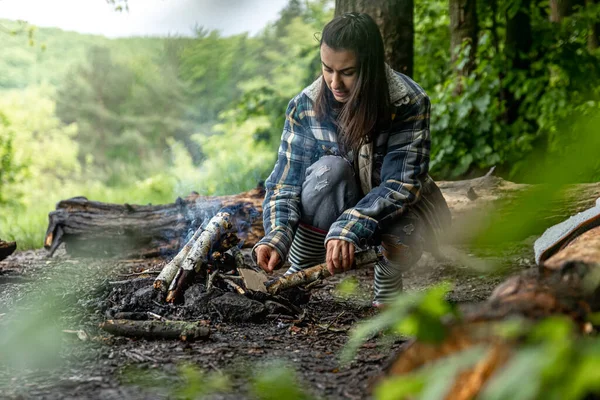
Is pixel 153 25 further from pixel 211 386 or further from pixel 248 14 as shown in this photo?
pixel 211 386

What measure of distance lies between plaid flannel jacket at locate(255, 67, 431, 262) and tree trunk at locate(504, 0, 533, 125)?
316cm

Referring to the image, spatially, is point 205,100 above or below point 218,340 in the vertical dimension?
above

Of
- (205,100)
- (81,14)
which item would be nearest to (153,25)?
(81,14)

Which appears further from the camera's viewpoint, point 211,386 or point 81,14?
point 81,14

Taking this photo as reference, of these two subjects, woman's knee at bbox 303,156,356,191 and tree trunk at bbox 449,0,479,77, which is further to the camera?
tree trunk at bbox 449,0,479,77

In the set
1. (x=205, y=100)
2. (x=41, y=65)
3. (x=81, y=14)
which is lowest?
(x=205, y=100)

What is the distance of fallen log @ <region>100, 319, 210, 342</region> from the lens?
2166mm

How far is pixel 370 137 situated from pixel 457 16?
4.01 metres

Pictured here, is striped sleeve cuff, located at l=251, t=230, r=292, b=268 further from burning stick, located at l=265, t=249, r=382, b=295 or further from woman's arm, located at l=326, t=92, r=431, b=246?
woman's arm, located at l=326, t=92, r=431, b=246

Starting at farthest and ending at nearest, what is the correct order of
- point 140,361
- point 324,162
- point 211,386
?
point 324,162 → point 140,361 → point 211,386

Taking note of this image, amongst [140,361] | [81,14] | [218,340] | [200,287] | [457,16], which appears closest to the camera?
[140,361]

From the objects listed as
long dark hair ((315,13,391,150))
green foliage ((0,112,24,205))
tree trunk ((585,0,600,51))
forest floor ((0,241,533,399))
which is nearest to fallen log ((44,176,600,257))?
forest floor ((0,241,533,399))

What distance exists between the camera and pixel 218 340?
86.7 inches

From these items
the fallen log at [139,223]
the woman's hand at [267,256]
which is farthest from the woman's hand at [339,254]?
the fallen log at [139,223]
